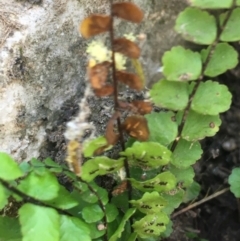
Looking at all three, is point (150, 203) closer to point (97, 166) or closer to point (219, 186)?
point (97, 166)

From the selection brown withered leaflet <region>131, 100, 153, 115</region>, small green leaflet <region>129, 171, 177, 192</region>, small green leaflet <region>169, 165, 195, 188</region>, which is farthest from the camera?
small green leaflet <region>169, 165, 195, 188</region>

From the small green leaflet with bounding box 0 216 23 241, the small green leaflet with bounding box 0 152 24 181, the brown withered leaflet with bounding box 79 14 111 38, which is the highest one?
the brown withered leaflet with bounding box 79 14 111 38

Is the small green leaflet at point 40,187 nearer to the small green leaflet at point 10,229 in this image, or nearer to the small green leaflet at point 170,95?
the small green leaflet at point 10,229

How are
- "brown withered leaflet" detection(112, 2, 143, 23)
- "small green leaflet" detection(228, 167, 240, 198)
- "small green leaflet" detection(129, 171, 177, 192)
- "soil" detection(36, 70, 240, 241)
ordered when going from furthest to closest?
"soil" detection(36, 70, 240, 241) < "small green leaflet" detection(228, 167, 240, 198) < "small green leaflet" detection(129, 171, 177, 192) < "brown withered leaflet" detection(112, 2, 143, 23)

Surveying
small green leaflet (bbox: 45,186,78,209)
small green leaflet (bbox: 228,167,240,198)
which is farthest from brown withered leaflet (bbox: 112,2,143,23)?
small green leaflet (bbox: 228,167,240,198)

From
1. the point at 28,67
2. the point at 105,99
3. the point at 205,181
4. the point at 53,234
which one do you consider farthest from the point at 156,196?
the point at 205,181

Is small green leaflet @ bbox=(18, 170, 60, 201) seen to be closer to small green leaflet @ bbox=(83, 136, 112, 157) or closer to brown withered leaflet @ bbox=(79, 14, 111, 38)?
small green leaflet @ bbox=(83, 136, 112, 157)
